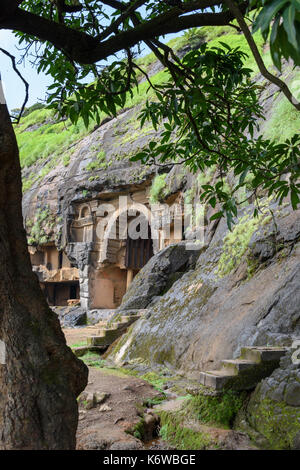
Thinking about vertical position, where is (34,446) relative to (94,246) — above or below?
below

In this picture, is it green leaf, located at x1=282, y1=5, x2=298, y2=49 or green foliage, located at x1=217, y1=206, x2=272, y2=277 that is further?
green foliage, located at x1=217, y1=206, x2=272, y2=277

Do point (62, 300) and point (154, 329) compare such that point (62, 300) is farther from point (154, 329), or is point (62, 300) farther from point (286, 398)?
point (286, 398)

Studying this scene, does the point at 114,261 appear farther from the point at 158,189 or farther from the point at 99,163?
the point at 158,189

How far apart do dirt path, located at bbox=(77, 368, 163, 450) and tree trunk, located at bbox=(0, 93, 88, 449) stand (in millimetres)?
1459

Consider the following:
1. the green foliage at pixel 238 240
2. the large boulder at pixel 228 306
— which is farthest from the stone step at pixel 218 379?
the green foliage at pixel 238 240

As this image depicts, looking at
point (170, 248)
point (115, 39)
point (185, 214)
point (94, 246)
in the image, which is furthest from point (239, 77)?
point (94, 246)

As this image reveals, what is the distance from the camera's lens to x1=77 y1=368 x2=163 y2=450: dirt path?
158 inches

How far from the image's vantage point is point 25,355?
259cm

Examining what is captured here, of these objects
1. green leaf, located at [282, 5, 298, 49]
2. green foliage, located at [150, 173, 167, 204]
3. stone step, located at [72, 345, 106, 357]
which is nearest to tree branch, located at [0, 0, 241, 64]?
green leaf, located at [282, 5, 298, 49]

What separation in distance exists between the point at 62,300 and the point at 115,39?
2241cm

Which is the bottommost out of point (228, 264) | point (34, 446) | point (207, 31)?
point (34, 446)

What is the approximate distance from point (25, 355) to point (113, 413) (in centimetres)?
283

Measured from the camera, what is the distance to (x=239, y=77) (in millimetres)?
3854

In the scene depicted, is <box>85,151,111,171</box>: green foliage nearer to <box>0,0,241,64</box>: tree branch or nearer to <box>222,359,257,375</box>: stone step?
<box>222,359,257,375</box>: stone step
